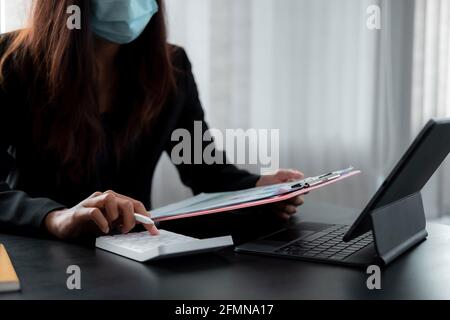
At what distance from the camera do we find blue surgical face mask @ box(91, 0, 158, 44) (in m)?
1.29

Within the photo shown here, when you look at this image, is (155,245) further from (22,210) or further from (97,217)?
(22,210)

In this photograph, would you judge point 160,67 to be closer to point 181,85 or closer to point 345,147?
point 181,85

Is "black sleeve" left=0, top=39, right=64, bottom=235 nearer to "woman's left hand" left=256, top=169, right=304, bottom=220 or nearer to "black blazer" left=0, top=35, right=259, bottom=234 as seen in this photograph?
"black blazer" left=0, top=35, right=259, bottom=234

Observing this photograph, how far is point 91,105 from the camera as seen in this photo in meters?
1.32

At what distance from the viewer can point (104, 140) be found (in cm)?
137

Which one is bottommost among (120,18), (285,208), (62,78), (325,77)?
(285,208)

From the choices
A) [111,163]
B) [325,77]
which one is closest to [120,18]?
[111,163]

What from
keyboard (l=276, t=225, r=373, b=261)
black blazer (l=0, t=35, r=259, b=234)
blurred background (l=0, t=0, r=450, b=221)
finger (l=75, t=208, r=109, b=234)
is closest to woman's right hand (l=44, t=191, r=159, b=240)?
finger (l=75, t=208, r=109, b=234)

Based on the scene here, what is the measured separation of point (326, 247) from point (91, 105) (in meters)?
0.68

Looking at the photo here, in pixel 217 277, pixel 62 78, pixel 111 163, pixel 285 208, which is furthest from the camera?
pixel 111 163

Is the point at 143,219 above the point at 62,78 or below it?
→ below

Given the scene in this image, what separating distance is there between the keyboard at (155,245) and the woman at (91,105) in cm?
29

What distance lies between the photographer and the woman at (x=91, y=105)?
4.23 ft
